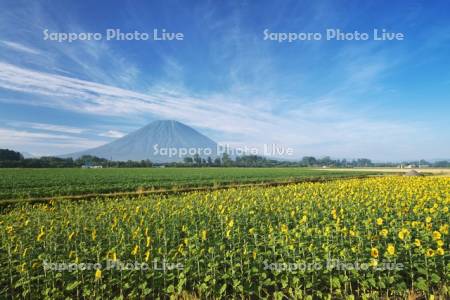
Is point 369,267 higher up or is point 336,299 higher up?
point 369,267

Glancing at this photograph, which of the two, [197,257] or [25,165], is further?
[25,165]

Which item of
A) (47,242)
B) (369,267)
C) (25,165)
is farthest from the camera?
(25,165)

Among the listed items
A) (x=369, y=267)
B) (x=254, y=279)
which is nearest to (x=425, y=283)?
(x=369, y=267)

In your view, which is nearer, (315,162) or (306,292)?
(306,292)

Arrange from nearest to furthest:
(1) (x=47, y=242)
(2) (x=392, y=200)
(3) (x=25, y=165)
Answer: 1. (1) (x=47, y=242)
2. (2) (x=392, y=200)
3. (3) (x=25, y=165)

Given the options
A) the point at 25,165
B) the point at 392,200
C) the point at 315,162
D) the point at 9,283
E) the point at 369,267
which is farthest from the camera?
the point at 315,162

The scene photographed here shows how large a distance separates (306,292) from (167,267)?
7.57ft

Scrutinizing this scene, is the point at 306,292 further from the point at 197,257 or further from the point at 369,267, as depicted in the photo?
the point at 197,257

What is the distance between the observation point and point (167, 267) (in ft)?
16.0

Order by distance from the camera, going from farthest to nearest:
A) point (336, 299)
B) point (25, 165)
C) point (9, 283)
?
1. point (25, 165)
2. point (9, 283)
3. point (336, 299)

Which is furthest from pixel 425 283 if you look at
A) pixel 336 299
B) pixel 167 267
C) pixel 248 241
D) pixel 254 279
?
pixel 167 267

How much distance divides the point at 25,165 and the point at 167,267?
87.5m

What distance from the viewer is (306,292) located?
15.7 ft

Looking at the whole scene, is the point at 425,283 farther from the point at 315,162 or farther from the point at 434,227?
the point at 315,162
